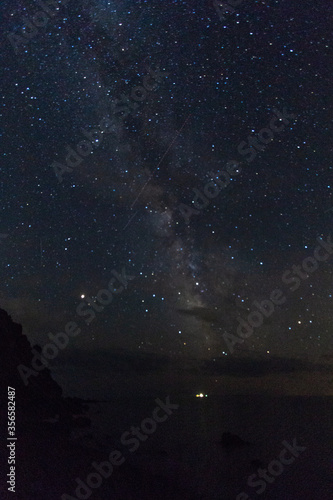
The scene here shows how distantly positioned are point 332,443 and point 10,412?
38.4 m

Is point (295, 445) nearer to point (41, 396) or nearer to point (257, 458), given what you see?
point (257, 458)

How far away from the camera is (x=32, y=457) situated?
15.8m

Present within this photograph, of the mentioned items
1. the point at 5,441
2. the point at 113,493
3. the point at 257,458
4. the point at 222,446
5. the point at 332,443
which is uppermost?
the point at 5,441

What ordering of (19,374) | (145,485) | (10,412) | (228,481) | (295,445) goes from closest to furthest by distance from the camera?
(145,485) → (10,412) → (228,481) → (19,374) → (295,445)

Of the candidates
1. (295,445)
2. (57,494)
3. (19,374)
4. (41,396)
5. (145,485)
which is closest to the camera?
(57,494)

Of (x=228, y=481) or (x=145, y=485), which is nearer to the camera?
(x=145, y=485)

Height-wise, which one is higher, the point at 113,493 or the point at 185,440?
the point at 113,493

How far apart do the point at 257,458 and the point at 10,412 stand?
22.2m

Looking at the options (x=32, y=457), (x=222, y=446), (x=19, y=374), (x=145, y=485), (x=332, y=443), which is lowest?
(x=332, y=443)

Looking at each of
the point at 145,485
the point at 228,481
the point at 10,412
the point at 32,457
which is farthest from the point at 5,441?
the point at 228,481

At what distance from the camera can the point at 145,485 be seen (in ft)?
59.0

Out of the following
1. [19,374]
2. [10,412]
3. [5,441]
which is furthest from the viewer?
[19,374]

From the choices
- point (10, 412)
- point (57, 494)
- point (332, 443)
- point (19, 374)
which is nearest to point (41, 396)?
point (19, 374)

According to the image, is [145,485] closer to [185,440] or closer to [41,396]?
[41,396]
